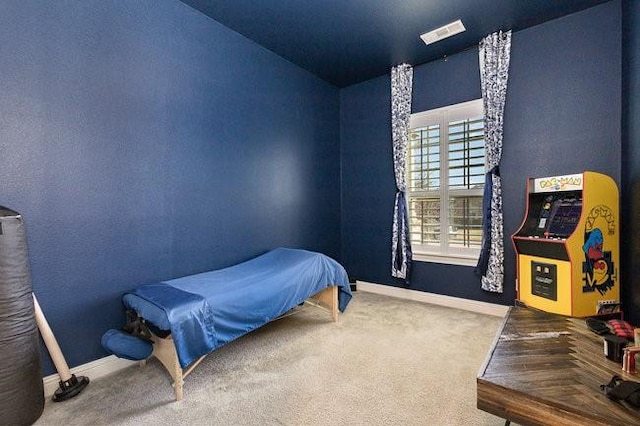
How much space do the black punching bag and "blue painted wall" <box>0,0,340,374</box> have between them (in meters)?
0.32

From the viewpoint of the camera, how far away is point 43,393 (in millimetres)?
1710

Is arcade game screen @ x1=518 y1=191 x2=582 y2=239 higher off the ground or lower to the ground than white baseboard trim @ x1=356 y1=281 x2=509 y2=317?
higher

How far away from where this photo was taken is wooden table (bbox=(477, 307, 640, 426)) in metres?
1.10

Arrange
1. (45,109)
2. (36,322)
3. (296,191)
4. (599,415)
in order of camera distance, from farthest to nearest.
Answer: (296,191), (45,109), (36,322), (599,415)

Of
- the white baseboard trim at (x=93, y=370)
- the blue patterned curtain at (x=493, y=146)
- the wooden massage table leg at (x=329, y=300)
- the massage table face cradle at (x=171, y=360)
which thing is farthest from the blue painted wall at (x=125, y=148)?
the blue patterned curtain at (x=493, y=146)

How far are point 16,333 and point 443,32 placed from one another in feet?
13.4

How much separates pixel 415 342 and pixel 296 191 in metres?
2.20

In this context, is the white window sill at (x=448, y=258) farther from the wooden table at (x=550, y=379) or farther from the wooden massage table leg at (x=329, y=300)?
the wooden table at (x=550, y=379)

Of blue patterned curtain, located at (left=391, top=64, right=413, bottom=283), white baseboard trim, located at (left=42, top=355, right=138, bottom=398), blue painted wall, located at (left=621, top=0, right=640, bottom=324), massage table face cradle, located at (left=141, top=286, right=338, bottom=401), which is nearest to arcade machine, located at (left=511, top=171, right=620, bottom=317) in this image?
blue painted wall, located at (left=621, top=0, right=640, bottom=324)

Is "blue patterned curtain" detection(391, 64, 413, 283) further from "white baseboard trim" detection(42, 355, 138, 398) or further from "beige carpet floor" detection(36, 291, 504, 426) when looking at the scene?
Result: "white baseboard trim" detection(42, 355, 138, 398)

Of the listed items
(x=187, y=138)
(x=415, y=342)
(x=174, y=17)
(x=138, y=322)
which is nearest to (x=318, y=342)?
(x=415, y=342)

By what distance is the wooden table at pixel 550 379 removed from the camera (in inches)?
43.5

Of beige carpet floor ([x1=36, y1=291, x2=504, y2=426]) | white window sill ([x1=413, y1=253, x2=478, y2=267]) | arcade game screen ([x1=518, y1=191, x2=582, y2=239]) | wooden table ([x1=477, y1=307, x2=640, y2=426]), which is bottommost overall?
beige carpet floor ([x1=36, y1=291, x2=504, y2=426])

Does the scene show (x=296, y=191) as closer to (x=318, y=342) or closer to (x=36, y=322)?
(x=318, y=342)
